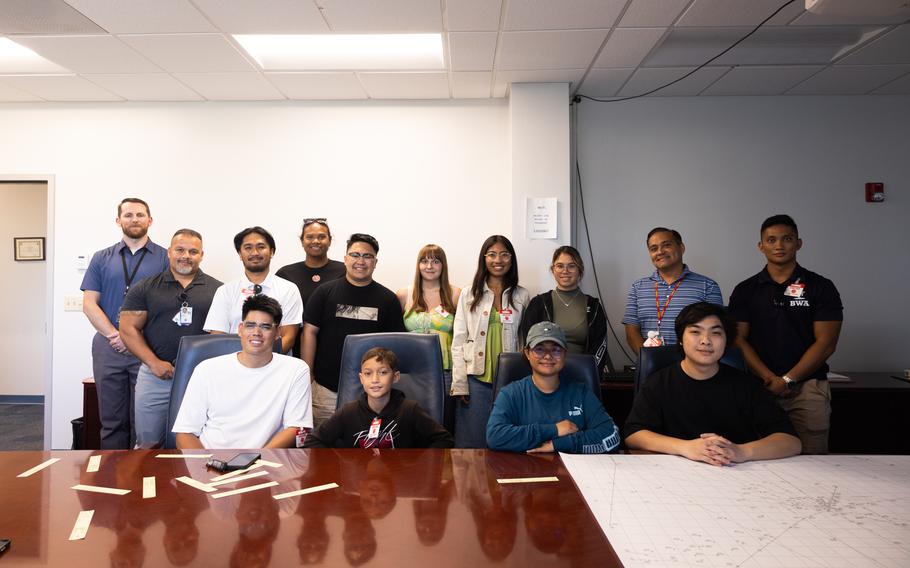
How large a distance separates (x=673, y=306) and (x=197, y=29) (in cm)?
305

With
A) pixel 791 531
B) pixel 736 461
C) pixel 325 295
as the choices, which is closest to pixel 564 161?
pixel 325 295

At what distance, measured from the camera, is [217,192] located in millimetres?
4262

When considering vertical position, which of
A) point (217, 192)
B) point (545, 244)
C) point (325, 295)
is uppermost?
point (217, 192)

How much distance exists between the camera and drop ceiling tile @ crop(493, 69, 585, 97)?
3676mm

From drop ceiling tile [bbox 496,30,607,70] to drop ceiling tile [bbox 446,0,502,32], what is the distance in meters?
0.16

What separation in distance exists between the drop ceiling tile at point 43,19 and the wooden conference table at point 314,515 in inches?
92.7

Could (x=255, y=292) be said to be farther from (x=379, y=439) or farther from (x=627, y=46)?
(x=627, y=46)

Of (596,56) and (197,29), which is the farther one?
(596,56)

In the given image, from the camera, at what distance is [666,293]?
3.05 metres

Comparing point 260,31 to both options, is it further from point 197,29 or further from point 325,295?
point 325,295

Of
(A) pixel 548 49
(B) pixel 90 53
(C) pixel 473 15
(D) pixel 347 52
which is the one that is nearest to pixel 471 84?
(A) pixel 548 49

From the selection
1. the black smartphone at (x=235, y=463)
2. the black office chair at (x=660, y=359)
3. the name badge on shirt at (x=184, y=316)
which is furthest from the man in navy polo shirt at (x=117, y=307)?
the black office chair at (x=660, y=359)

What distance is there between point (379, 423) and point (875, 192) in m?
4.10

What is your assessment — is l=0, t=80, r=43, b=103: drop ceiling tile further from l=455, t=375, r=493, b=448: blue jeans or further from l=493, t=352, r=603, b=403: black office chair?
l=493, t=352, r=603, b=403: black office chair
